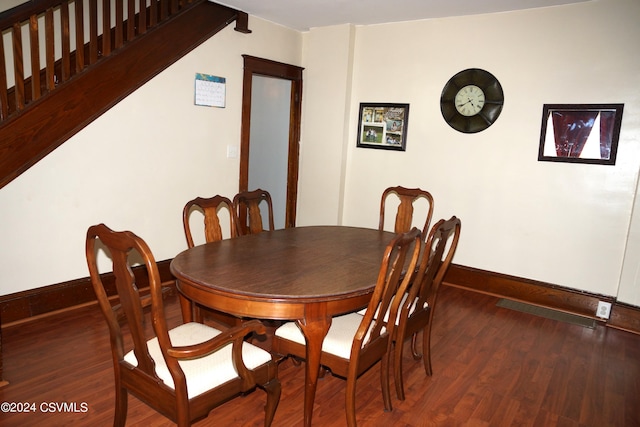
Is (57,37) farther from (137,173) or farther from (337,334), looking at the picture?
(337,334)

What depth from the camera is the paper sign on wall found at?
412 cm

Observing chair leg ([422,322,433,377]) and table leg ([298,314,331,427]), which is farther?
chair leg ([422,322,433,377])

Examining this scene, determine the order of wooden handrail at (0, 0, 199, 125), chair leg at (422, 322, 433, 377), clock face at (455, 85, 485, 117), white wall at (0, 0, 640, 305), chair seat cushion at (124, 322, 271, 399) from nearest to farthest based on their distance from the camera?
chair seat cushion at (124, 322, 271, 399) → chair leg at (422, 322, 433, 377) → wooden handrail at (0, 0, 199, 125) → white wall at (0, 0, 640, 305) → clock face at (455, 85, 485, 117)

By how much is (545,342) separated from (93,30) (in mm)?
4053

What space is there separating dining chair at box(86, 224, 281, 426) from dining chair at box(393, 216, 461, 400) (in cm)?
76

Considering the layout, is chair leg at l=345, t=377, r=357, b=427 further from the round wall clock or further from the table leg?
the round wall clock

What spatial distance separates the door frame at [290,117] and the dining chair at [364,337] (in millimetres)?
2758

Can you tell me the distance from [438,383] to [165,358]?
175 centimetres

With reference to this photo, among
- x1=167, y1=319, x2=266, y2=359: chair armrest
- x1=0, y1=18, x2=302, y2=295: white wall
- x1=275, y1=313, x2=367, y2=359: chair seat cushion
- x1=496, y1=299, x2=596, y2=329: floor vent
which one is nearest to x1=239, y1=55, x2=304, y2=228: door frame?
x1=0, y1=18, x2=302, y2=295: white wall

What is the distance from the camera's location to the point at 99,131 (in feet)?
11.2

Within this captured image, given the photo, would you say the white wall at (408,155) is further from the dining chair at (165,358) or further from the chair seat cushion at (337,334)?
the chair seat cushion at (337,334)

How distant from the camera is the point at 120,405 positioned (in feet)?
6.24

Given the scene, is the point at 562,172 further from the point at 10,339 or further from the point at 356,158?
the point at 10,339

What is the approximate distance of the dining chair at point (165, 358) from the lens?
1540 millimetres
